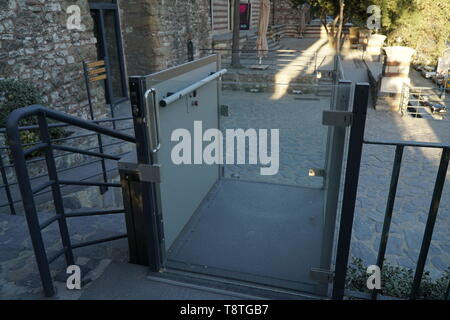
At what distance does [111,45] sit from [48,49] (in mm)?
3450

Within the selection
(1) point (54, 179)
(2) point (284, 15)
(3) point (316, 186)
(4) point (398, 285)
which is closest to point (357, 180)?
(4) point (398, 285)

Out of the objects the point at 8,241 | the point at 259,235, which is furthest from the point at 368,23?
the point at 8,241

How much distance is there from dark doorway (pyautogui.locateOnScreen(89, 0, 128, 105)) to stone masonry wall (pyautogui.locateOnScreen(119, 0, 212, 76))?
364 millimetres

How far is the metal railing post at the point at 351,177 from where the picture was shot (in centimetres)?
190

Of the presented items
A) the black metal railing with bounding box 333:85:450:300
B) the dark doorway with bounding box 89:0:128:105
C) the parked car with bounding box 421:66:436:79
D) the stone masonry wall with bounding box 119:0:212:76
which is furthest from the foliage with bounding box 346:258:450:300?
the parked car with bounding box 421:66:436:79

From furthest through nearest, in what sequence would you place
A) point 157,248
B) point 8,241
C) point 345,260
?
1. point 8,241
2. point 157,248
3. point 345,260

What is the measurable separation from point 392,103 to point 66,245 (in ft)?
30.6

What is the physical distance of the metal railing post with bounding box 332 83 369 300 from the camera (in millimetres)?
1899

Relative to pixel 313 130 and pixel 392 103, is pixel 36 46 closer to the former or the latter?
pixel 313 130

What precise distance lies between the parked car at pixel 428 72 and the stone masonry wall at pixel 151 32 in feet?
41.4

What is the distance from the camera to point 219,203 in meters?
3.86

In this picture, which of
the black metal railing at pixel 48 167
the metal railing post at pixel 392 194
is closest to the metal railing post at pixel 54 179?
the black metal railing at pixel 48 167

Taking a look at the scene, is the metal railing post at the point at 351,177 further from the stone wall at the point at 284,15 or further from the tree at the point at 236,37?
the stone wall at the point at 284,15

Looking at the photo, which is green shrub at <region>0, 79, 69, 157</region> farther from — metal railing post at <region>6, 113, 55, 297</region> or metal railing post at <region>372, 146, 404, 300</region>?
metal railing post at <region>372, 146, 404, 300</region>
